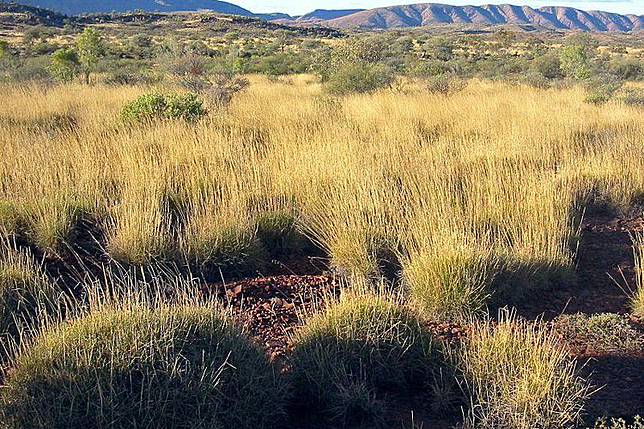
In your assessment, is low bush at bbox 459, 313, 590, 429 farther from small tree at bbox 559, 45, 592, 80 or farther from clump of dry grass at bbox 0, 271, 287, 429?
small tree at bbox 559, 45, 592, 80

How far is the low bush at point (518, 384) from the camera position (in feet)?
10.2

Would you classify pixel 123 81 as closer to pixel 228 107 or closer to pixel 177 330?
pixel 228 107

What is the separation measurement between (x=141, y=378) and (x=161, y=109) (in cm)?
807

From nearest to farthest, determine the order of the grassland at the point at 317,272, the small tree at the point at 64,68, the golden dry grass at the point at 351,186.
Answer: the grassland at the point at 317,272 < the golden dry grass at the point at 351,186 < the small tree at the point at 64,68

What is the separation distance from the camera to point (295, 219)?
5.85m

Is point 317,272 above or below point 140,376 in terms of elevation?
below

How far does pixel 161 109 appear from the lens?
10.4m

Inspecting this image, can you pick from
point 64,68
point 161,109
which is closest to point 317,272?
point 161,109

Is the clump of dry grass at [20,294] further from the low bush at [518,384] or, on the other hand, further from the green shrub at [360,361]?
the low bush at [518,384]

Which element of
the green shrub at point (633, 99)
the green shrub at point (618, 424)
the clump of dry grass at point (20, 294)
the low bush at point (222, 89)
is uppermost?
the low bush at point (222, 89)

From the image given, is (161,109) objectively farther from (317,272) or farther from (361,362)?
(361,362)

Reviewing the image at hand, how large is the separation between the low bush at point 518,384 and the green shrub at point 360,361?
28cm

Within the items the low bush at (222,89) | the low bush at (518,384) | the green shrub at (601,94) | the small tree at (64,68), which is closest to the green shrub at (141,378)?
the low bush at (518,384)

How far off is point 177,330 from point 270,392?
22.6 inches
